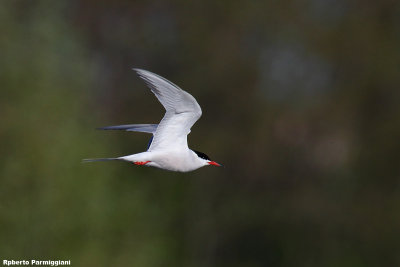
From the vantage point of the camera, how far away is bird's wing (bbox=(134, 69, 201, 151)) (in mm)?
5496

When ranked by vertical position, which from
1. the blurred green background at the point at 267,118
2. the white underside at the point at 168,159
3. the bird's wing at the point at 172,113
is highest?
the bird's wing at the point at 172,113

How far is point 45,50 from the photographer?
448 inches

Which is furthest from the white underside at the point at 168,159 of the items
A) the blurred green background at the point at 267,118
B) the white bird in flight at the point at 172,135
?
the blurred green background at the point at 267,118

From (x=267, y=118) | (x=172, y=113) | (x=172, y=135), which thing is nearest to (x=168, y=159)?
(x=172, y=135)

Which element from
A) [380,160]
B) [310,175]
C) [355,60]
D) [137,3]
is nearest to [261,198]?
[310,175]

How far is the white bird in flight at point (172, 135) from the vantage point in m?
5.64

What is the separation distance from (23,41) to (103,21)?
269 inches

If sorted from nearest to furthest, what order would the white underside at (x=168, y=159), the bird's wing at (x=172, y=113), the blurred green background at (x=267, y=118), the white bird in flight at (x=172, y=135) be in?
the bird's wing at (x=172, y=113) → the white bird in flight at (x=172, y=135) → the white underside at (x=168, y=159) → the blurred green background at (x=267, y=118)

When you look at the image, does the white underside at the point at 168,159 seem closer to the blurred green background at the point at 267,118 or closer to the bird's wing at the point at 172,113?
the bird's wing at the point at 172,113

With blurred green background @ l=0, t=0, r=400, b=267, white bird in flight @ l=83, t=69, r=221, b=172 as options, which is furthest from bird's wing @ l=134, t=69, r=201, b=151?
blurred green background @ l=0, t=0, r=400, b=267

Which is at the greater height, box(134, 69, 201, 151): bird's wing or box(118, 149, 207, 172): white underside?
box(134, 69, 201, 151): bird's wing

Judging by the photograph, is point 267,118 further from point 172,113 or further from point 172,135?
point 172,113

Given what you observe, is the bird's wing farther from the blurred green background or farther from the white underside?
the blurred green background

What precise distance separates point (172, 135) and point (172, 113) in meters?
0.25
